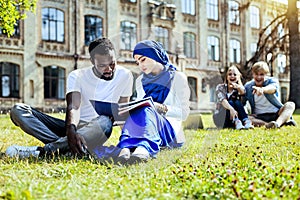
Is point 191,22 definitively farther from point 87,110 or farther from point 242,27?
point 87,110

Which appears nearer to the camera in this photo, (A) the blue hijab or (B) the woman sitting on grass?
(A) the blue hijab

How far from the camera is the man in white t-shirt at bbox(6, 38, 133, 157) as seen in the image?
3756 mm

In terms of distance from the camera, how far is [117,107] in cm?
394

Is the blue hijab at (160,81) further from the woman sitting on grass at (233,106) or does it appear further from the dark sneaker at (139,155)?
the woman sitting on grass at (233,106)

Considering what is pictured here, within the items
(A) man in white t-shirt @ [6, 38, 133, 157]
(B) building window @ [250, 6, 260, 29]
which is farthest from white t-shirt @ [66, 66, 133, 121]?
(B) building window @ [250, 6, 260, 29]

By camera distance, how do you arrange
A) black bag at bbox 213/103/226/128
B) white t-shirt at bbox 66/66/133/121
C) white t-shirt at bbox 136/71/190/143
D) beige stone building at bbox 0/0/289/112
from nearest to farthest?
1. white t-shirt at bbox 66/66/133/121
2. white t-shirt at bbox 136/71/190/143
3. black bag at bbox 213/103/226/128
4. beige stone building at bbox 0/0/289/112

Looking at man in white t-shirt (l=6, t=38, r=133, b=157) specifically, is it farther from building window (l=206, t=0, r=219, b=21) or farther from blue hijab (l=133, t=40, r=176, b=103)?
building window (l=206, t=0, r=219, b=21)

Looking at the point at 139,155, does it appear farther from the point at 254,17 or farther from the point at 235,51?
the point at 254,17

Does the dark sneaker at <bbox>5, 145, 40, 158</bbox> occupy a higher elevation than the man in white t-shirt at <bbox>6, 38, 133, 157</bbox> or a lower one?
lower

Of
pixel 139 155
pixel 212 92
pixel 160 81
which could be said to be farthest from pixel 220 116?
pixel 139 155

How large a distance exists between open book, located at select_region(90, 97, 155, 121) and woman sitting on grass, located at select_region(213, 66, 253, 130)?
10.4 ft

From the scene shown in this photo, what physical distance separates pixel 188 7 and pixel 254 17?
7.06 m

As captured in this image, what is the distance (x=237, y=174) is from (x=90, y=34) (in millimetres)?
20457

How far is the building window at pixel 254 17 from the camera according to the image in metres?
30.1
